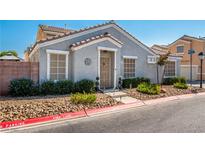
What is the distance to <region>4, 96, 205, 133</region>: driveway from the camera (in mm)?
5625

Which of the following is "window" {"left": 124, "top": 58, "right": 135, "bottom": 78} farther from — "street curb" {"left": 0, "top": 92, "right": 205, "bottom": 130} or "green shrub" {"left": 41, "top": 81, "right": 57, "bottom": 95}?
"green shrub" {"left": 41, "top": 81, "right": 57, "bottom": 95}

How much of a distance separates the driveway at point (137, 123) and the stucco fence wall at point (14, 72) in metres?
4.87

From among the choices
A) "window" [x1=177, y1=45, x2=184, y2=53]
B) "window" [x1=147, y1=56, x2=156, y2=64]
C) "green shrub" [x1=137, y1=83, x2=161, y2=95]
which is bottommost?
"green shrub" [x1=137, y1=83, x2=161, y2=95]

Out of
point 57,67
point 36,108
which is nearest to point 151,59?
point 57,67

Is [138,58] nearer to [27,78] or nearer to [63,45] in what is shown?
[63,45]

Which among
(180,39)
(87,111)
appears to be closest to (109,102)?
(87,111)

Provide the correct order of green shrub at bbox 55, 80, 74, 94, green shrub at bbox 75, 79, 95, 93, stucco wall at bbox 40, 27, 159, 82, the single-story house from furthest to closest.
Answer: green shrub at bbox 75, 79, 95, 93 < the single-story house < stucco wall at bbox 40, 27, 159, 82 < green shrub at bbox 55, 80, 74, 94

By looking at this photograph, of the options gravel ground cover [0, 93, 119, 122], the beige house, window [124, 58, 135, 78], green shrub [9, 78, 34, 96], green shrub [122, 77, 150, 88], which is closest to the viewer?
gravel ground cover [0, 93, 119, 122]

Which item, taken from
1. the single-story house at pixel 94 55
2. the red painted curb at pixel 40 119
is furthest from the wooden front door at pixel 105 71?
the red painted curb at pixel 40 119

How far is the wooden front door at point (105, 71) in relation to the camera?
1273cm

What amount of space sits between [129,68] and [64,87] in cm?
600

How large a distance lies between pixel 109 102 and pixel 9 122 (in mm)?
4742

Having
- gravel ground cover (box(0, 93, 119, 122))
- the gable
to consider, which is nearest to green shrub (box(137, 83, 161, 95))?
gravel ground cover (box(0, 93, 119, 122))

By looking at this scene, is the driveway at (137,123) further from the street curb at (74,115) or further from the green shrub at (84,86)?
the green shrub at (84,86)
